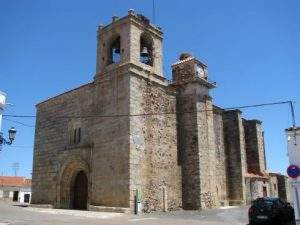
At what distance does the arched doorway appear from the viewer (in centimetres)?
2145

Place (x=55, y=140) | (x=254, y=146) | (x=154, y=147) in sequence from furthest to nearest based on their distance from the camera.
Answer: (x=254, y=146) → (x=55, y=140) → (x=154, y=147)

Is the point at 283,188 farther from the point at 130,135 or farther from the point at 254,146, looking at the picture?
the point at 130,135

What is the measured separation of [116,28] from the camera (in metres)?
21.7

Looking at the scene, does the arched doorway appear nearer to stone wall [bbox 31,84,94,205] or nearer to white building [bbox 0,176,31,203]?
stone wall [bbox 31,84,94,205]

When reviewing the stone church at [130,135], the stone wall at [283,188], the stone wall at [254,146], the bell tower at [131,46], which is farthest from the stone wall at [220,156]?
the stone wall at [283,188]

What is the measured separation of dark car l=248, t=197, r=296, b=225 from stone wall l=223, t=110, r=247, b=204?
13.0 meters

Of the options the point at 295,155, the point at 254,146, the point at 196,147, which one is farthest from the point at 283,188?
the point at 295,155

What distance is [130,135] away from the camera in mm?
18906

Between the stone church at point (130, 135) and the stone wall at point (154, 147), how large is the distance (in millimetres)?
52

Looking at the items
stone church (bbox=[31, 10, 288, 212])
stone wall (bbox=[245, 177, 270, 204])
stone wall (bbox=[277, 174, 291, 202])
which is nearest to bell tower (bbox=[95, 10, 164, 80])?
stone church (bbox=[31, 10, 288, 212])

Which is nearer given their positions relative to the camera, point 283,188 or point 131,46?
point 131,46

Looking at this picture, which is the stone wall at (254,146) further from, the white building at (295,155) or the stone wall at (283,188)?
the white building at (295,155)

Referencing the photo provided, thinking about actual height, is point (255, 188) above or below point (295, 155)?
below

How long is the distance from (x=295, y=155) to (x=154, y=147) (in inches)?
335
